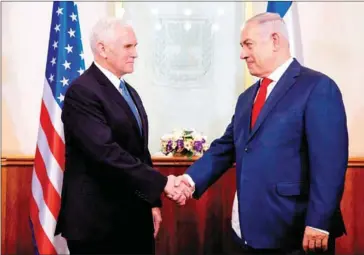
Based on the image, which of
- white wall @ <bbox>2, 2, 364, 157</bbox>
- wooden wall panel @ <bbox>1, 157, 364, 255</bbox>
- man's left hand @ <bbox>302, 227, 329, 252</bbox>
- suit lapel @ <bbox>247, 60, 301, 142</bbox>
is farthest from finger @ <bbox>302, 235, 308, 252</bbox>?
white wall @ <bbox>2, 2, 364, 157</bbox>

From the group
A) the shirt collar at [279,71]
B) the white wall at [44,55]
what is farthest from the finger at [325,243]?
the white wall at [44,55]

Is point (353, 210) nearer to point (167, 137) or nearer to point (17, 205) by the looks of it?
point (167, 137)

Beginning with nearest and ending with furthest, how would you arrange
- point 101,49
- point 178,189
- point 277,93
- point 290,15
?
point 277,93, point 101,49, point 178,189, point 290,15

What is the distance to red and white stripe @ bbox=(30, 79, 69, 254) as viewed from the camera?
3105mm

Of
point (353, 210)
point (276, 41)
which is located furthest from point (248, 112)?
point (353, 210)

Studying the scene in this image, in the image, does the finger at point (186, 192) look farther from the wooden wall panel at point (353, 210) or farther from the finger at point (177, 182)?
the wooden wall panel at point (353, 210)

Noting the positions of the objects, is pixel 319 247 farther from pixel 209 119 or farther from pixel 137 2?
pixel 137 2

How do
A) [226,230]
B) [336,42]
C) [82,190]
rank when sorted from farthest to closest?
[336,42] → [226,230] → [82,190]

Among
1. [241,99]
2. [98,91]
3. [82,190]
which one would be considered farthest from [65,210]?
[241,99]

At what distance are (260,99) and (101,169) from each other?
0.74 metres

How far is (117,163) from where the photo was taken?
2115 mm

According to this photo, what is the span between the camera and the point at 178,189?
2.38 meters

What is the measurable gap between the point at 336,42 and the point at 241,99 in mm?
1856

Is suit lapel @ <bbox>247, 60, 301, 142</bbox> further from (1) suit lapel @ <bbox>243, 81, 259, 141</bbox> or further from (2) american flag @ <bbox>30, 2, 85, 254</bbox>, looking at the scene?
(2) american flag @ <bbox>30, 2, 85, 254</bbox>
